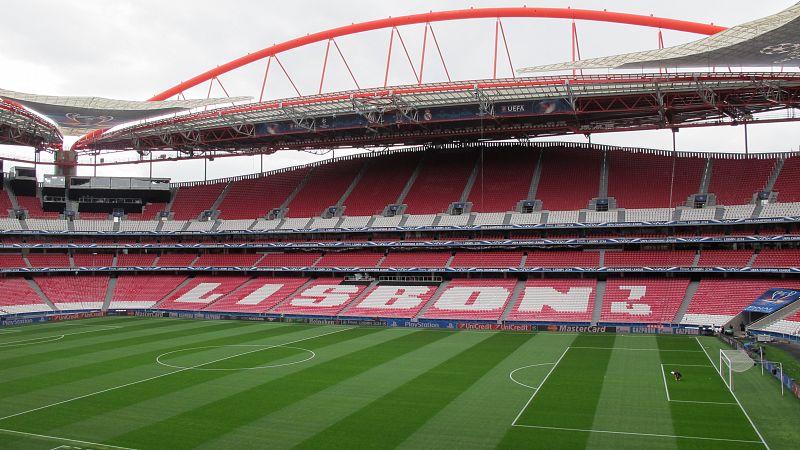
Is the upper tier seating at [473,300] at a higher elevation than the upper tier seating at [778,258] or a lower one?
lower

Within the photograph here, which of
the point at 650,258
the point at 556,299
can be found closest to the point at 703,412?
the point at 556,299

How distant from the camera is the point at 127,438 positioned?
18.6 metres

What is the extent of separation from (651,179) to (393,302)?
82.9 feet

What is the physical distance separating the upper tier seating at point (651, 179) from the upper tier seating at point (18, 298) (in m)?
50.0

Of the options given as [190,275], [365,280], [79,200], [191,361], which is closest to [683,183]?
[365,280]

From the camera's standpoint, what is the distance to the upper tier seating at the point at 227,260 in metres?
61.2

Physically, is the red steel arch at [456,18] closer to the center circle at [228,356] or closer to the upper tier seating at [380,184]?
the upper tier seating at [380,184]

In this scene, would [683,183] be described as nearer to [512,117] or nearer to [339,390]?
[512,117]

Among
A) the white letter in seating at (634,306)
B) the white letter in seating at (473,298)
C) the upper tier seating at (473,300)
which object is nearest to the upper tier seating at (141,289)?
the upper tier seating at (473,300)

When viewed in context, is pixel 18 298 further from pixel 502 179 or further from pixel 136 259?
pixel 502 179

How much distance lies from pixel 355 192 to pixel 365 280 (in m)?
12.2

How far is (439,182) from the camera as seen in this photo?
61.9m

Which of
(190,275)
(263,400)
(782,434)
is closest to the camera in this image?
(782,434)

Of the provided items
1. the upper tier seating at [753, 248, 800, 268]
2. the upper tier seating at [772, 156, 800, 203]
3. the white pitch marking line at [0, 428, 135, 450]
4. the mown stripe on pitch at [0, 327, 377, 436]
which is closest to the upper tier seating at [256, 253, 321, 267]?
the mown stripe on pitch at [0, 327, 377, 436]
